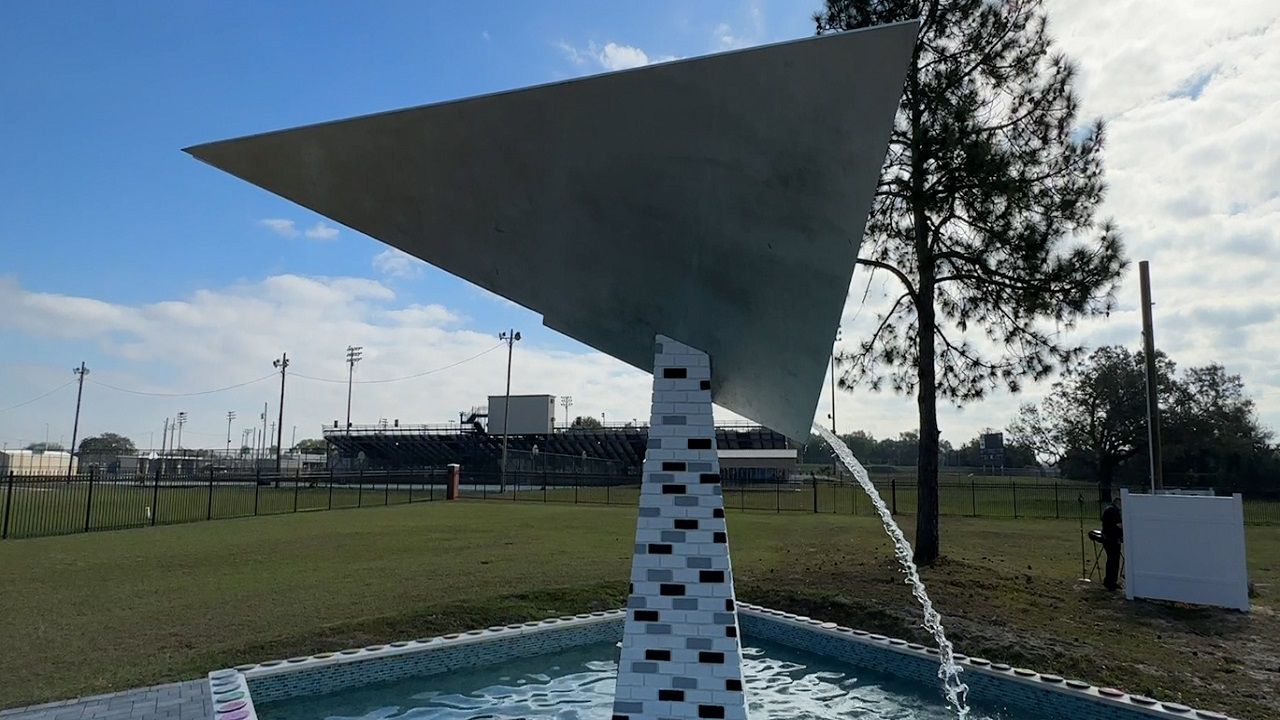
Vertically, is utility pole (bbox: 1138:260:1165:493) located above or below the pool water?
above

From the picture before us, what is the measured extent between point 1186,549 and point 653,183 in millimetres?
10898

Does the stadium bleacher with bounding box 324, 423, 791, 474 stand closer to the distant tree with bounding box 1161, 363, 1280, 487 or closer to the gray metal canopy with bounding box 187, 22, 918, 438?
the distant tree with bounding box 1161, 363, 1280, 487

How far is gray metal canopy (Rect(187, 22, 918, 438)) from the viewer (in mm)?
2875

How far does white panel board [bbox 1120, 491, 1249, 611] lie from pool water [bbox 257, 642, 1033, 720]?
5386 millimetres

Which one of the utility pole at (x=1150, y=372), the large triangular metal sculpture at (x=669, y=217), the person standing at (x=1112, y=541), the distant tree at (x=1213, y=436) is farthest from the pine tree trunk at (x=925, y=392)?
the distant tree at (x=1213, y=436)

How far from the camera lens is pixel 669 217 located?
3795 millimetres

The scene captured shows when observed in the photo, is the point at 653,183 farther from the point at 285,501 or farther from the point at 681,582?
the point at 285,501

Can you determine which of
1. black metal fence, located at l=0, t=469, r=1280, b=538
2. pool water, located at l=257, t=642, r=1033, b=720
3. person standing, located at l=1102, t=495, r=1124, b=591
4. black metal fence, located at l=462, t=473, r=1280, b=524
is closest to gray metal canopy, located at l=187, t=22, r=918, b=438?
pool water, located at l=257, t=642, r=1033, b=720

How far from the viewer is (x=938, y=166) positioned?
11562 mm

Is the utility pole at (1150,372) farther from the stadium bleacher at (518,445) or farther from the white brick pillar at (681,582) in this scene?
the stadium bleacher at (518,445)

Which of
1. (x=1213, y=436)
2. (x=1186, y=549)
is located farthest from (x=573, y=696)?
(x=1213, y=436)

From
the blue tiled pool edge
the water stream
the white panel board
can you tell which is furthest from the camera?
the white panel board

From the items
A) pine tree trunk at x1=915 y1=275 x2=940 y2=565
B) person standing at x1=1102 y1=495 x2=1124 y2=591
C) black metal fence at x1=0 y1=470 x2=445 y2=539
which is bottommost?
black metal fence at x1=0 y1=470 x2=445 y2=539

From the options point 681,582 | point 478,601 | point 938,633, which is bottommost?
point 478,601
